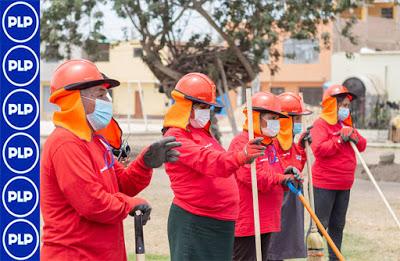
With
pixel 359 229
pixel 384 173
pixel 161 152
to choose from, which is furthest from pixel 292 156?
pixel 384 173

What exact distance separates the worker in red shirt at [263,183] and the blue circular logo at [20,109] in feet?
8.64

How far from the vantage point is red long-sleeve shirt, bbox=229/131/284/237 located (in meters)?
5.90

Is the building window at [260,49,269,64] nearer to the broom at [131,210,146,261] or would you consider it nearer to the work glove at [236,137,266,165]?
the work glove at [236,137,266,165]

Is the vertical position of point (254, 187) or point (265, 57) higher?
point (265, 57)

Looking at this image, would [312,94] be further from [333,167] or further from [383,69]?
[333,167]

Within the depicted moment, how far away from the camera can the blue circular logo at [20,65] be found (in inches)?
130

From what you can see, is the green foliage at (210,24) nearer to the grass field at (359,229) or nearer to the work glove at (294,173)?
the grass field at (359,229)

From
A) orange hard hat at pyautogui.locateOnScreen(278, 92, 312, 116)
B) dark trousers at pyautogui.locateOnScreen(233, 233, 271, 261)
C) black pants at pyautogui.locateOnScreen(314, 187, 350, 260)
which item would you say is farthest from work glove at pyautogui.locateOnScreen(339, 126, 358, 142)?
dark trousers at pyautogui.locateOnScreen(233, 233, 271, 261)

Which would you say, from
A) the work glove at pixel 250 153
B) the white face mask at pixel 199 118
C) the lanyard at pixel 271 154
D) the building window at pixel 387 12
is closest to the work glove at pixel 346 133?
the lanyard at pixel 271 154

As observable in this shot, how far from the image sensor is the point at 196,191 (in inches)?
207

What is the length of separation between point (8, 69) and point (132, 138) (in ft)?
92.9

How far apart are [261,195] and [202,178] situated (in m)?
0.94

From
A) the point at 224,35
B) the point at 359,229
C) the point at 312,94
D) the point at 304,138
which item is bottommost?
the point at 312,94

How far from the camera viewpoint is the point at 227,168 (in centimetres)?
499
